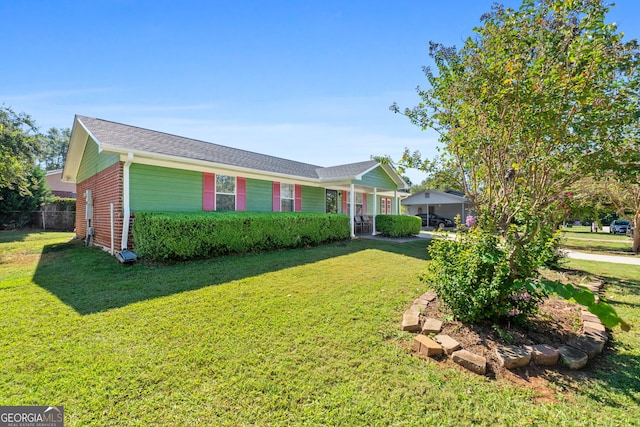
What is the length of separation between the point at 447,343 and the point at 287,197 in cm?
1017

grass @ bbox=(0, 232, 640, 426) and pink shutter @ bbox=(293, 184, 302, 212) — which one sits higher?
pink shutter @ bbox=(293, 184, 302, 212)

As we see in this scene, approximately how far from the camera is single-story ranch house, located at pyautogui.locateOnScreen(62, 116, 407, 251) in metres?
7.72

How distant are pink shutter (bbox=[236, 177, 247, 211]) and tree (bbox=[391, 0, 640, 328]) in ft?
27.3

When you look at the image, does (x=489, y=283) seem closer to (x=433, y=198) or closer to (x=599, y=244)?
(x=599, y=244)

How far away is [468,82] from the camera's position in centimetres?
371

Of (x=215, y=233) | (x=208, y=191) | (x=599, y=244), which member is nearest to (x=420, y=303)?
(x=215, y=233)

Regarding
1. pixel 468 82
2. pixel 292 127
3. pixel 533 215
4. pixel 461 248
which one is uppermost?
pixel 292 127

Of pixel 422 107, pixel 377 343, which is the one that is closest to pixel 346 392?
pixel 377 343

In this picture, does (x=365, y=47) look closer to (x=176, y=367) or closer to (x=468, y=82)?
(x=468, y=82)

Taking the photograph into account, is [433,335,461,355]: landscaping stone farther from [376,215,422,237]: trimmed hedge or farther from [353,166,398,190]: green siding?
[376,215,422,237]: trimmed hedge

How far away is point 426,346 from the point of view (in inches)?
112

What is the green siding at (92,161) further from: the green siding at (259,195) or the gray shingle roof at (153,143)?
the green siding at (259,195)

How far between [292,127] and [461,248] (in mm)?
11249

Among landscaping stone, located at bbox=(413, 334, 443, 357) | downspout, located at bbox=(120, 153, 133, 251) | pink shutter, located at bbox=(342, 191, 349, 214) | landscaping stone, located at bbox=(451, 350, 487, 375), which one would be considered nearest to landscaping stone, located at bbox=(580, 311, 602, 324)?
landscaping stone, located at bbox=(451, 350, 487, 375)
